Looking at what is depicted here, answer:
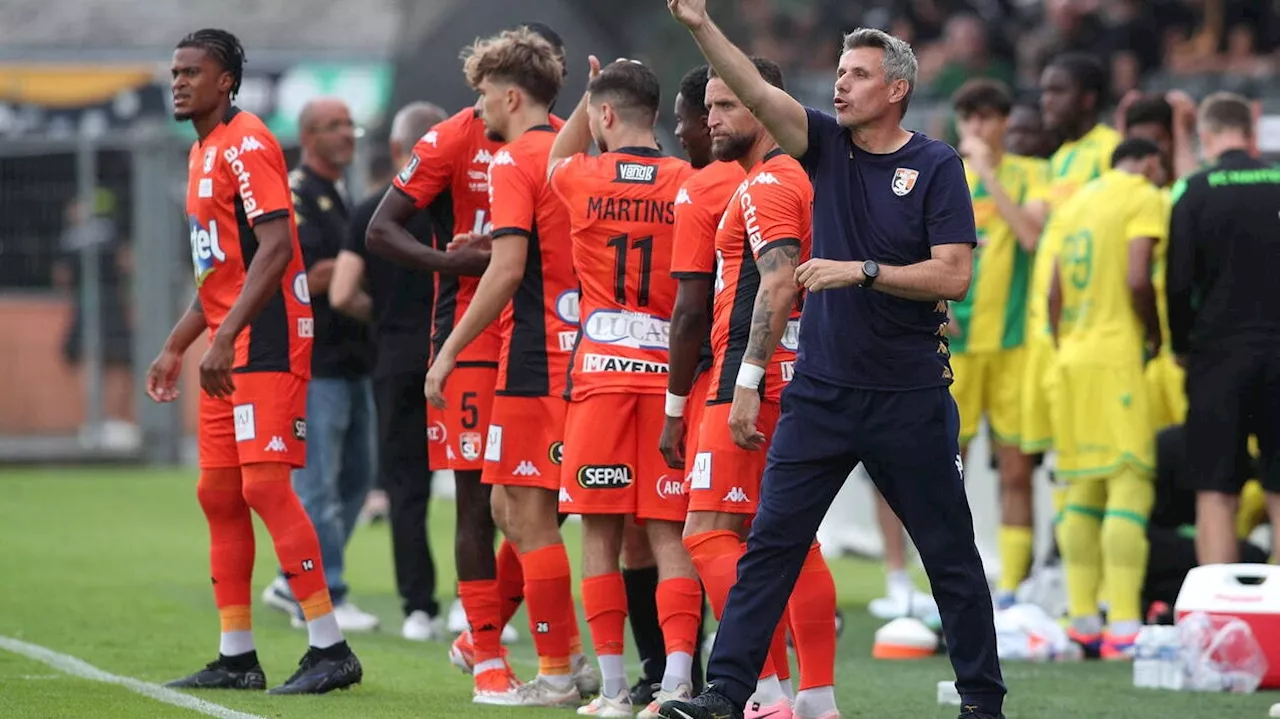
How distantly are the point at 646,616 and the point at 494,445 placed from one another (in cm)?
91

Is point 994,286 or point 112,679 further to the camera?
point 994,286

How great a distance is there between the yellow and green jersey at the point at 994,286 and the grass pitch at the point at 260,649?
1676mm

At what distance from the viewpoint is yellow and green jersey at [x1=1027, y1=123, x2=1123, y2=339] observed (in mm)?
11008

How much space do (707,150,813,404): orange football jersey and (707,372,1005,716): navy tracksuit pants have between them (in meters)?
0.46

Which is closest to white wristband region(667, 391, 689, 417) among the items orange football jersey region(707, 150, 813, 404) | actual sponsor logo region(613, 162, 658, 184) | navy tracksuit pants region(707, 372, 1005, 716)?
orange football jersey region(707, 150, 813, 404)

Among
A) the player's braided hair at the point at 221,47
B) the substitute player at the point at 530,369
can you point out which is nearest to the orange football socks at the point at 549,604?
the substitute player at the point at 530,369

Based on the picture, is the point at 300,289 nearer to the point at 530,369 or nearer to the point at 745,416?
the point at 530,369

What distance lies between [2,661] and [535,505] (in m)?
2.55

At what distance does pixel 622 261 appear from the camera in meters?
7.54

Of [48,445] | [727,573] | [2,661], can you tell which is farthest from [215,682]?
[48,445]

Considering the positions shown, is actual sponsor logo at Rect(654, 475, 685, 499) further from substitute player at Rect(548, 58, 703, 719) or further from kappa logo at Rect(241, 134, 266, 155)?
kappa logo at Rect(241, 134, 266, 155)

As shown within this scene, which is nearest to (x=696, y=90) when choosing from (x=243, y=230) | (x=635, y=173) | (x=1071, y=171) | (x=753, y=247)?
(x=635, y=173)

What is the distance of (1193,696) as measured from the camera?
28.5 ft

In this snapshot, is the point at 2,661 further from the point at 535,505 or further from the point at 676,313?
the point at 676,313
